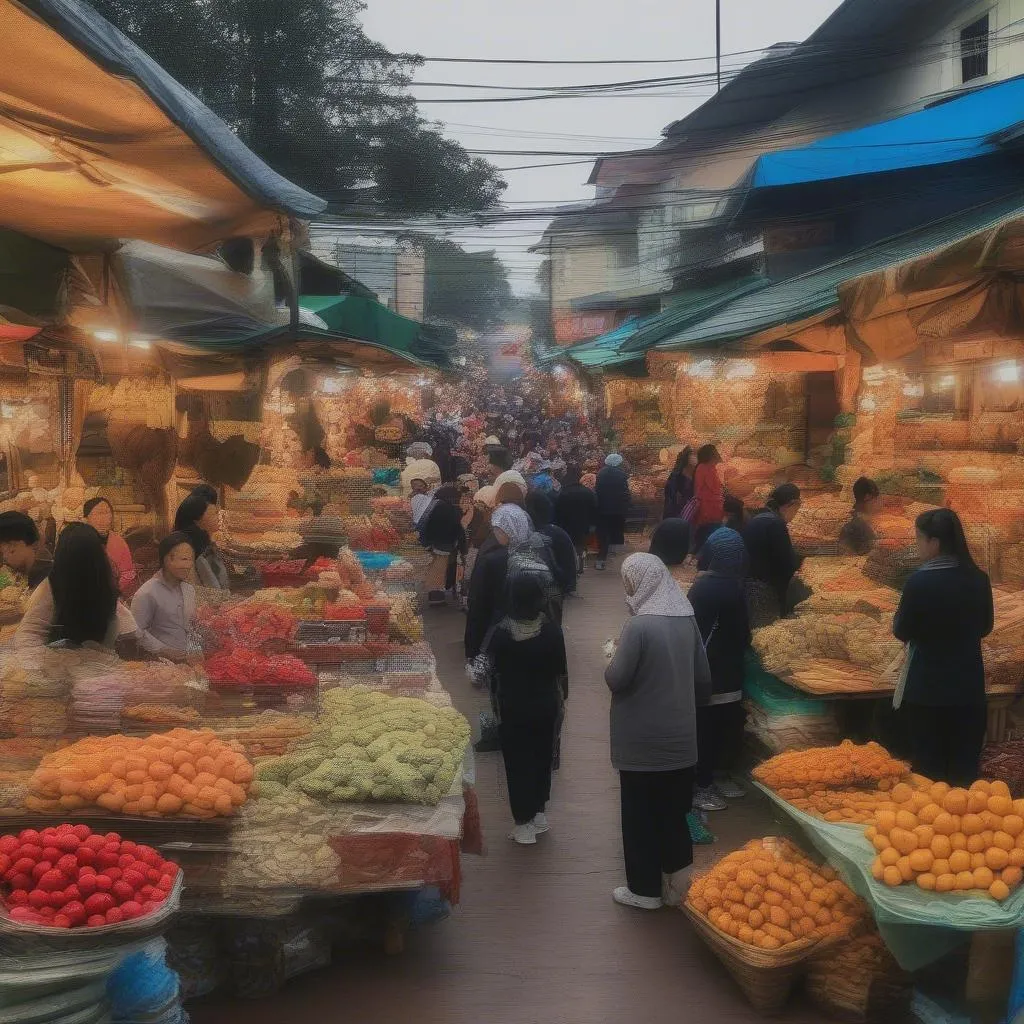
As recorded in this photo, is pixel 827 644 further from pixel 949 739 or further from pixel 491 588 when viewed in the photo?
pixel 491 588

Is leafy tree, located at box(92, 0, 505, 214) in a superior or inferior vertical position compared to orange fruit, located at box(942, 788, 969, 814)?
superior

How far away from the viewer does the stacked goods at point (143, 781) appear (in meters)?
4.29

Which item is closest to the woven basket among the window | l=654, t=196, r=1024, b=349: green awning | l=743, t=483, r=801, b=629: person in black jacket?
l=743, t=483, r=801, b=629: person in black jacket

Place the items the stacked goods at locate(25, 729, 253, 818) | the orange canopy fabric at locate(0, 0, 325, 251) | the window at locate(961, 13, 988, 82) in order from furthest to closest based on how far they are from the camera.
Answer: the window at locate(961, 13, 988, 82)
the stacked goods at locate(25, 729, 253, 818)
the orange canopy fabric at locate(0, 0, 325, 251)

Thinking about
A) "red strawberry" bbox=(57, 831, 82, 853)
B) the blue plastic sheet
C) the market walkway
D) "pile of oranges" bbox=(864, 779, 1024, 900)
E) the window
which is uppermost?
the window

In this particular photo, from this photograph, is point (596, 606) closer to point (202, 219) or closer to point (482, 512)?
point (482, 512)

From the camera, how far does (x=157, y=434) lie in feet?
31.8

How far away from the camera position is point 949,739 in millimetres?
5617

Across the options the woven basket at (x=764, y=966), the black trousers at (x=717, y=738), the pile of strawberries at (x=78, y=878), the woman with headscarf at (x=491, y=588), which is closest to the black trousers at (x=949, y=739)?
the black trousers at (x=717, y=738)

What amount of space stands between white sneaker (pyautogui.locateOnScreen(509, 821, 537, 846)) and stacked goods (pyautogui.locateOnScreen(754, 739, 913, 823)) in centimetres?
141

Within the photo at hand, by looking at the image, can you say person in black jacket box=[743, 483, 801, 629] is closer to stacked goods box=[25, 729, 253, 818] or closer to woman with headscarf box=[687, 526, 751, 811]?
woman with headscarf box=[687, 526, 751, 811]

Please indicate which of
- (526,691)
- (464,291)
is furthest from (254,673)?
(464,291)

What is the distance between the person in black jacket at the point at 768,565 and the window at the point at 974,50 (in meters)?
10.8

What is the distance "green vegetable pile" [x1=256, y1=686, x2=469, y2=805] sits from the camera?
4.65m
